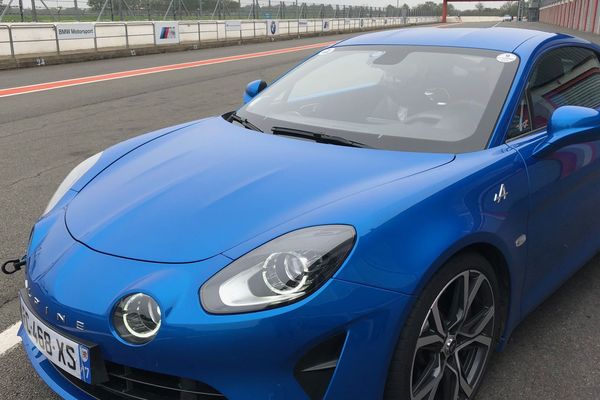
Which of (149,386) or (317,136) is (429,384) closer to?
(149,386)

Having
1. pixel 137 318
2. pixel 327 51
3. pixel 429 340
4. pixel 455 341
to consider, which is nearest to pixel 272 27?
pixel 327 51

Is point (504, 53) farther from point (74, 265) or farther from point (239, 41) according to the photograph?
point (239, 41)

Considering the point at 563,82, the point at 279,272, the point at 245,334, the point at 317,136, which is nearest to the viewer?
the point at 245,334

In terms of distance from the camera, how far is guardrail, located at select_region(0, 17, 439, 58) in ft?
57.8

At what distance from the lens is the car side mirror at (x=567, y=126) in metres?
2.49

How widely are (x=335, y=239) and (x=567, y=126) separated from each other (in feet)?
4.59

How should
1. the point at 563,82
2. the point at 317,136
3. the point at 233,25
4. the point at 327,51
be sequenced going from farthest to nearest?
the point at 233,25, the point at 327,51, the point at 563,82, the point at 317,136

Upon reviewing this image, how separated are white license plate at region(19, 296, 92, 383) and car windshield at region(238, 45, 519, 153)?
141 centimetres

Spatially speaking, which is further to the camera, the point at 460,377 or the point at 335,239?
the point at 460,377

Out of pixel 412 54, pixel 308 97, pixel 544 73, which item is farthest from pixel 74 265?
pixel 544 73

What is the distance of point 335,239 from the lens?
1.75 meters

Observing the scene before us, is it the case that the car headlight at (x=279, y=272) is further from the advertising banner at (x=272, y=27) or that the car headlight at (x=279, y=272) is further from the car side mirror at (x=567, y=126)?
the advertising banner at (x=272, y=27)

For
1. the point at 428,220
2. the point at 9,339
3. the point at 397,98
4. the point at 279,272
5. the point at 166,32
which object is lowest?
the point at 9,339

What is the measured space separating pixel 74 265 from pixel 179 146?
1.01 metres
